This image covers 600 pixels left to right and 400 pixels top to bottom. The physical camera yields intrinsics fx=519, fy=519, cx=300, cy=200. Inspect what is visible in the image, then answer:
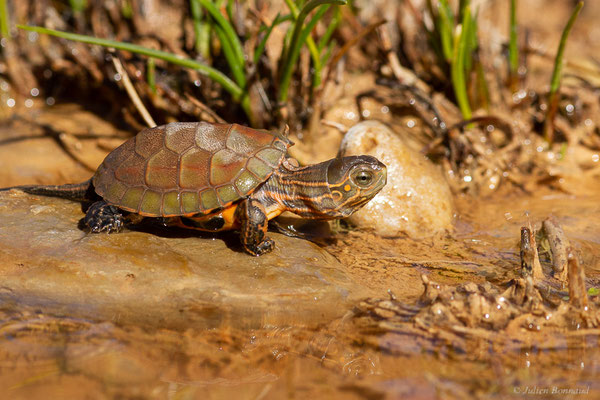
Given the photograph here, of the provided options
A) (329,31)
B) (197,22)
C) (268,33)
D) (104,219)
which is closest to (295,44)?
(268,33)

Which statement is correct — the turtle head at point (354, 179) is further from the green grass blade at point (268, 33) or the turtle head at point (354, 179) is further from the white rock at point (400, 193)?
the green grass blade at point (268, 33)

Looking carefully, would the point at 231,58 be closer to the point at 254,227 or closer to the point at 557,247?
the point at 254,227

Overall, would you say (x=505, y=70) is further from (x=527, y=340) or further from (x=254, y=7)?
(x=527, y=340)

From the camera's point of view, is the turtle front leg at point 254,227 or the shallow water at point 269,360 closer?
the shallow water at point 269,360

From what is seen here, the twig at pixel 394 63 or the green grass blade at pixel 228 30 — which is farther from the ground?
the twig at pixel 394 63

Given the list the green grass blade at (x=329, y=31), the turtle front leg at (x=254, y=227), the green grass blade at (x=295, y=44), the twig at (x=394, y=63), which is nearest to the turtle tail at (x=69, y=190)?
the turtle front leg at (x=254, y=227)

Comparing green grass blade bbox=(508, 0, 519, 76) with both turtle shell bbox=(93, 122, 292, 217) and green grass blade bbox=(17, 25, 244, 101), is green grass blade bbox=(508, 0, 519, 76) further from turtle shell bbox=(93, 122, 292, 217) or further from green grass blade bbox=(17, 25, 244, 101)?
turtle shell bbox=(93, 122, 292, 217)

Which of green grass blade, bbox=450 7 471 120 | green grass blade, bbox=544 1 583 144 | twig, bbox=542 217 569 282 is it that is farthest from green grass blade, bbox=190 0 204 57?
twig, bbox=542 217 569 282
